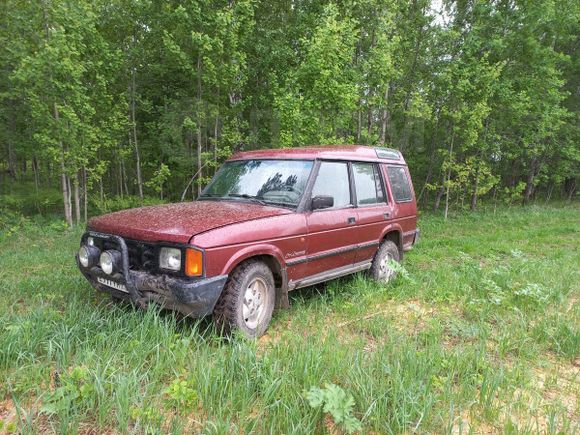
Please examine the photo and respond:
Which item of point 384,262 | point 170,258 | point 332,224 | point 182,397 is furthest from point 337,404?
point 384,262

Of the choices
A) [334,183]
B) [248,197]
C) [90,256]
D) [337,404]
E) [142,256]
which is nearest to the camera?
[337,404]

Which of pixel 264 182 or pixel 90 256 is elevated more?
pixel 264 182

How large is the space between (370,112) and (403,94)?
143 cm

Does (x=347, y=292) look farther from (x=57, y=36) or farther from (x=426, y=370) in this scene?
(x=57, y=36)

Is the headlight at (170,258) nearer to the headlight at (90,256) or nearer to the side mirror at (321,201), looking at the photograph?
the headlight at (90,256)

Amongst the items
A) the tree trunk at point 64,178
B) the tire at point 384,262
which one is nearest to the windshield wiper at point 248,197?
the tire at point 384,262

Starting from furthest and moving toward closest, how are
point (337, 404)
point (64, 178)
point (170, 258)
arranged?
1. point (64, 178)
2. point (170, 258)
3. point (337, 404)

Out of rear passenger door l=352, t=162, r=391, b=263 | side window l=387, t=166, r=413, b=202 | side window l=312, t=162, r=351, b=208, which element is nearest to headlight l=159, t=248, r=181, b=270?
side window l=312, t=162, r=351, b=208

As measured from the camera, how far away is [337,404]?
7.28 ft

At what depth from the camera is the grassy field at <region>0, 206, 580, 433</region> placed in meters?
2.29

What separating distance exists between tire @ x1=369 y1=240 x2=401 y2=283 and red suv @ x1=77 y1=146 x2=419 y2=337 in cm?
2

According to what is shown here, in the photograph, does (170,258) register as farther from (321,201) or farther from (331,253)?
(331,253)

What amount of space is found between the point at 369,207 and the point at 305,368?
3127 mm

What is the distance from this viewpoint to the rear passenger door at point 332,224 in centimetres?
440
